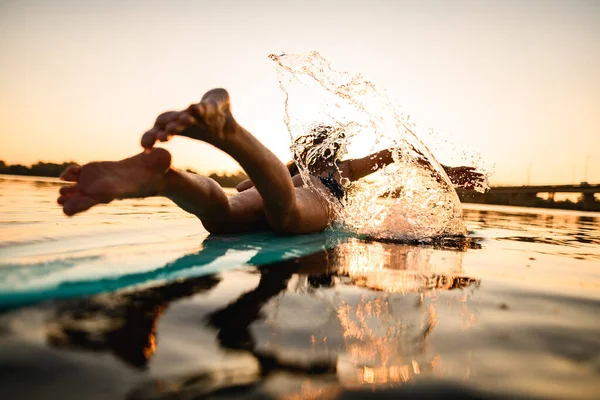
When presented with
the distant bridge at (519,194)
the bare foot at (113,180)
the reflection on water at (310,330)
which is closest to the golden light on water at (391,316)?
the reflection on water at (310,330)

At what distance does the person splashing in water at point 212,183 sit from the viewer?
1.67m

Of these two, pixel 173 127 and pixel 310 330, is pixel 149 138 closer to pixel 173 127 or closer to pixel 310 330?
pixel 173 127

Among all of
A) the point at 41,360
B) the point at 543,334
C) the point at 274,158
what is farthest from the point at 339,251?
the point at 41,360

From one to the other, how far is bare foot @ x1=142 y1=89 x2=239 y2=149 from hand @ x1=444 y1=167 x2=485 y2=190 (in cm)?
258

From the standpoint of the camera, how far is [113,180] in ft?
5.66

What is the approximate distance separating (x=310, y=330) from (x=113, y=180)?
1.17 m

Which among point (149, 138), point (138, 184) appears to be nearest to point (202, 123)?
point (149, 138)

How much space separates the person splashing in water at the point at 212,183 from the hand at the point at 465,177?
1243mm

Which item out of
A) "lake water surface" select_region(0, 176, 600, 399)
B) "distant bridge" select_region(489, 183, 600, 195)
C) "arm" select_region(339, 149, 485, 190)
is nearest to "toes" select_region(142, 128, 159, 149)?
"lake water surface" select_region(0, 176, 600, 399)

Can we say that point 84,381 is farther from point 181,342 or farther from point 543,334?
point 543,334

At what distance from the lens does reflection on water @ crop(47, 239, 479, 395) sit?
33.0 inches

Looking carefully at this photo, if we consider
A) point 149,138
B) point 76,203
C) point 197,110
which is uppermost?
point 197,110

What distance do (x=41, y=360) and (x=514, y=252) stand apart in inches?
122

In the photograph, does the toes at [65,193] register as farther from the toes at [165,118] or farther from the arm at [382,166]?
the arm at [382,166]
